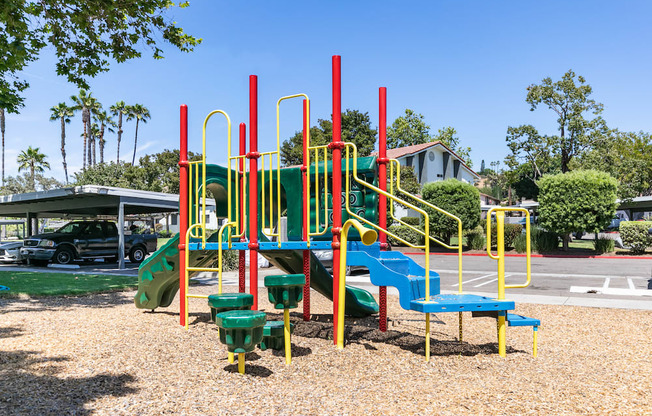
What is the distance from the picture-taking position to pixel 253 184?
6.10 meters

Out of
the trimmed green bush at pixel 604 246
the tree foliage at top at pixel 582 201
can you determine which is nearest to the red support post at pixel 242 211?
the tree foliage at top at pixel 582 201

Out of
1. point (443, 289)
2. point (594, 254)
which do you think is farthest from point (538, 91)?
point (443, 289)

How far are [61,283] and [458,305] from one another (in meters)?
10.2

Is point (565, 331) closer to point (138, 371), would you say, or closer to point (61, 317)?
point (138, 371)

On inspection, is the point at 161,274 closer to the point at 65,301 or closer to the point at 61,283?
the point at 65,301

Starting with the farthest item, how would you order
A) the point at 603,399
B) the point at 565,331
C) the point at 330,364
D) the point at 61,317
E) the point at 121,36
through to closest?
the point at 121,36 < the point at 61,317 < the point at 565,331 < the point at 330,364 < the point at 603,399

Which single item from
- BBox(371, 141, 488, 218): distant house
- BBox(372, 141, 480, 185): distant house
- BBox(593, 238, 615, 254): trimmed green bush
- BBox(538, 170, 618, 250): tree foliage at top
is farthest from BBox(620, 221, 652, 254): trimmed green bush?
BBox(372, 141, 480, 185): distant house

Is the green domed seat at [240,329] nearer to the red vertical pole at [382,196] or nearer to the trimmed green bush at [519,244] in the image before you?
the red vertical pole at [382,196]

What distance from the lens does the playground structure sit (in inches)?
197

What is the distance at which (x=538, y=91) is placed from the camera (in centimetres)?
3095

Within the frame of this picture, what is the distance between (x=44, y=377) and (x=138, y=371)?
762mm

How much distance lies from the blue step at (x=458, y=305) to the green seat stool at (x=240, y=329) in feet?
5.28

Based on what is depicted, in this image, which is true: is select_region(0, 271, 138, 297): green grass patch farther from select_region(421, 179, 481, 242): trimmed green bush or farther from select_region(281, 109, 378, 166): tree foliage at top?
select_region(281, 109, 378, 166): tree foliage at top

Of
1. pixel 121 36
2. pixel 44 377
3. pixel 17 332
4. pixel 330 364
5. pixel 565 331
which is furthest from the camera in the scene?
pixel 121 36
